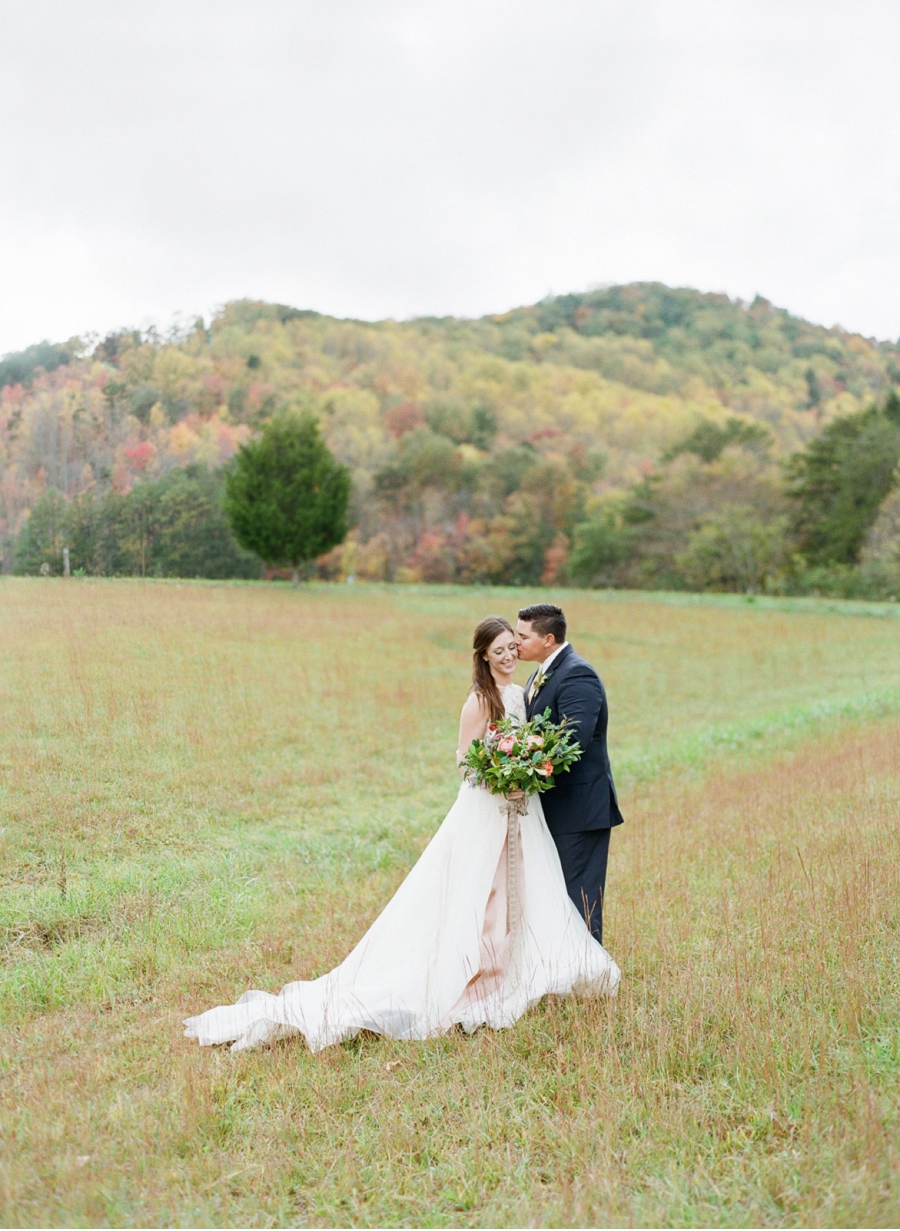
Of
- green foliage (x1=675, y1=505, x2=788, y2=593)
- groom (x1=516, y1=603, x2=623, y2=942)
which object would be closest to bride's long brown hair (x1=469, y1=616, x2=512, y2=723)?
groom (x1=516, y1=603, x2=623, y2=942)

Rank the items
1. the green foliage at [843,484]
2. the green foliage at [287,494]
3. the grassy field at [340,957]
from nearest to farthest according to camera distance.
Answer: the grassy field at [340,957] < the green foliage at [287,494] < the green foliage at [843,484]

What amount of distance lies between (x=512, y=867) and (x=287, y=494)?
46.5 ft

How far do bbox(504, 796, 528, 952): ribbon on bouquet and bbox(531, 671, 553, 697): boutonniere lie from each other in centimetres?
59

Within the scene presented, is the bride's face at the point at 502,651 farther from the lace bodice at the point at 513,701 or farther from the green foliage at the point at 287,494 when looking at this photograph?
the green foliage at the point at 287,494

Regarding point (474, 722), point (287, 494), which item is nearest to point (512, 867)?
point (474, 722)

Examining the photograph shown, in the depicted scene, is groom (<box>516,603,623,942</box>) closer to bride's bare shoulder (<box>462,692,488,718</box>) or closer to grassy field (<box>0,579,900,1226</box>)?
bride's bare shoulder (<box>462,692,488,718</box>)

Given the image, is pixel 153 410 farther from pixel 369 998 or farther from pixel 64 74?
pixel 369 998

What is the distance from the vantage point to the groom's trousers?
5086mm

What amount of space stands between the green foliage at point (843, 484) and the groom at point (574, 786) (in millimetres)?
46202

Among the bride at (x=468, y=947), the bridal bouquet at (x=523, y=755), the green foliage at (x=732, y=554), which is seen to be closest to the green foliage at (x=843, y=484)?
the green foliage at (x=732, y=554)

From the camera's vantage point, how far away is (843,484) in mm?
49875

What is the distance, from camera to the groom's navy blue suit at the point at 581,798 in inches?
195

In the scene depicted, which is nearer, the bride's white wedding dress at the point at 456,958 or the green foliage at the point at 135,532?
the bride's white wedding dress at the point at 456,958

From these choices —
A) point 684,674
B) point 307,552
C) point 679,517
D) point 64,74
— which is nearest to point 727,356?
point 679,517
